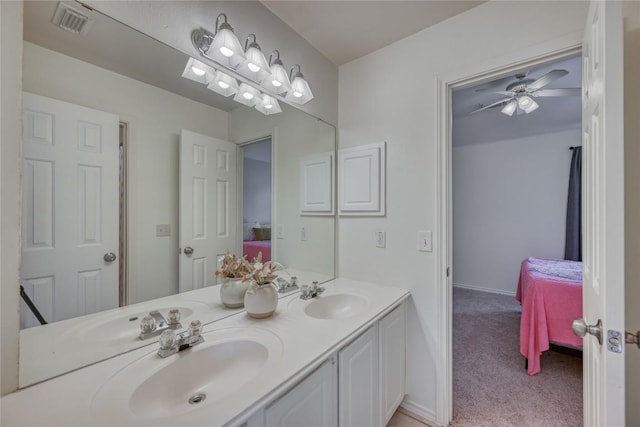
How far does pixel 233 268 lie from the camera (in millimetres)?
1283

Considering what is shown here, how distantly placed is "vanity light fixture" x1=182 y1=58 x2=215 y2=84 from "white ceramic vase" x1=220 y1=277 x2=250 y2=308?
954mm

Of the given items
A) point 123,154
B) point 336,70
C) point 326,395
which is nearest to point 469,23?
point 336,70

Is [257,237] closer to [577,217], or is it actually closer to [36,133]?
[36,133]

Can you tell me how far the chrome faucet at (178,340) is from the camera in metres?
0.90

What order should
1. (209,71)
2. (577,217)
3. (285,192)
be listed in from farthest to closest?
(577,217)
(285,192)
(209,71)

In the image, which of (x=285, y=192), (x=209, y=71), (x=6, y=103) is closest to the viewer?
(x=6, y=103)

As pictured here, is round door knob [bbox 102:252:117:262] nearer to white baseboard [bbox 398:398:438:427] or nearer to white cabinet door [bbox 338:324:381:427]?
white cabinet door [bbox 338:324:381:427]

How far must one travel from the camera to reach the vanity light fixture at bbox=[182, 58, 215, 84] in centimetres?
116

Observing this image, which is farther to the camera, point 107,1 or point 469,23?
point 469,23

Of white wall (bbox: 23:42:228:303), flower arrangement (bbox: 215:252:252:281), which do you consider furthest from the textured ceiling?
flower arrangement (bbox: 215:252:252:281)

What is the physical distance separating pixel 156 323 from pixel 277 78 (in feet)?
4.38

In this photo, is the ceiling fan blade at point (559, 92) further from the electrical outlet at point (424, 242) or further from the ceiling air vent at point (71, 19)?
the ceiling air vent at point (71, 19)

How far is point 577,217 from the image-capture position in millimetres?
3529

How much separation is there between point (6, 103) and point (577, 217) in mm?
5191
